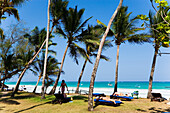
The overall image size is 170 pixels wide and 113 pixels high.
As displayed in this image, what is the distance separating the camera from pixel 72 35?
1631 centimetres

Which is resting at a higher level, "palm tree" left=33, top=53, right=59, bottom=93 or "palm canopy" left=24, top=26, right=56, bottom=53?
"palm canopy" left=24, top=26, right=56, bottom=53

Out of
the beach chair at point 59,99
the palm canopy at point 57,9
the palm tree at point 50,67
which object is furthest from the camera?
the palm tree at point 50,67

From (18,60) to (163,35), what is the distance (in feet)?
47.1

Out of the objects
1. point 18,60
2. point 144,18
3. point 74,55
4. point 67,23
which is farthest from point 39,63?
point 144,18

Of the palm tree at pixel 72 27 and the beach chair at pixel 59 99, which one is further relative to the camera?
the palm tree at pixel 72 27

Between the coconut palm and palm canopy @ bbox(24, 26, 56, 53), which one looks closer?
the coconut palm

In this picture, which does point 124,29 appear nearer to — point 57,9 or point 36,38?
point 57,9

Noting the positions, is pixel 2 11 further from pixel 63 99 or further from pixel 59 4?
pixel 63 99

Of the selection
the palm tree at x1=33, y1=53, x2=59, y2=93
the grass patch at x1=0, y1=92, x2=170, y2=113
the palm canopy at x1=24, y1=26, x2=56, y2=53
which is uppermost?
the palm canopy at x1=24, y1=26, x2=56, y2=53

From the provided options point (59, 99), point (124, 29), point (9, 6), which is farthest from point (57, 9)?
point (59, 99)

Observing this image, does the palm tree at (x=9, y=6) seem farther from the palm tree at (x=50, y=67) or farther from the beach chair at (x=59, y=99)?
the palm tree at (x=50, y=67)

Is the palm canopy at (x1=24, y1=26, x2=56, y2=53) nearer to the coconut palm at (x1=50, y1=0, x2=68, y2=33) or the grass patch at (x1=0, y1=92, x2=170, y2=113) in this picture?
the coconut palm at (x1=50, y1=0, x2=68, y2=33)

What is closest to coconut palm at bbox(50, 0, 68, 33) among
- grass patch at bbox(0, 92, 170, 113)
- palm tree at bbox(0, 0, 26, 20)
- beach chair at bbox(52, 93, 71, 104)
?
palm tree at bbox(0, 0, 26, 20)

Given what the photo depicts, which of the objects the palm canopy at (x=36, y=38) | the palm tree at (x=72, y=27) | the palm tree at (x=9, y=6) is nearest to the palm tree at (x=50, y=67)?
the palm canopy at (x=36, y=38)
